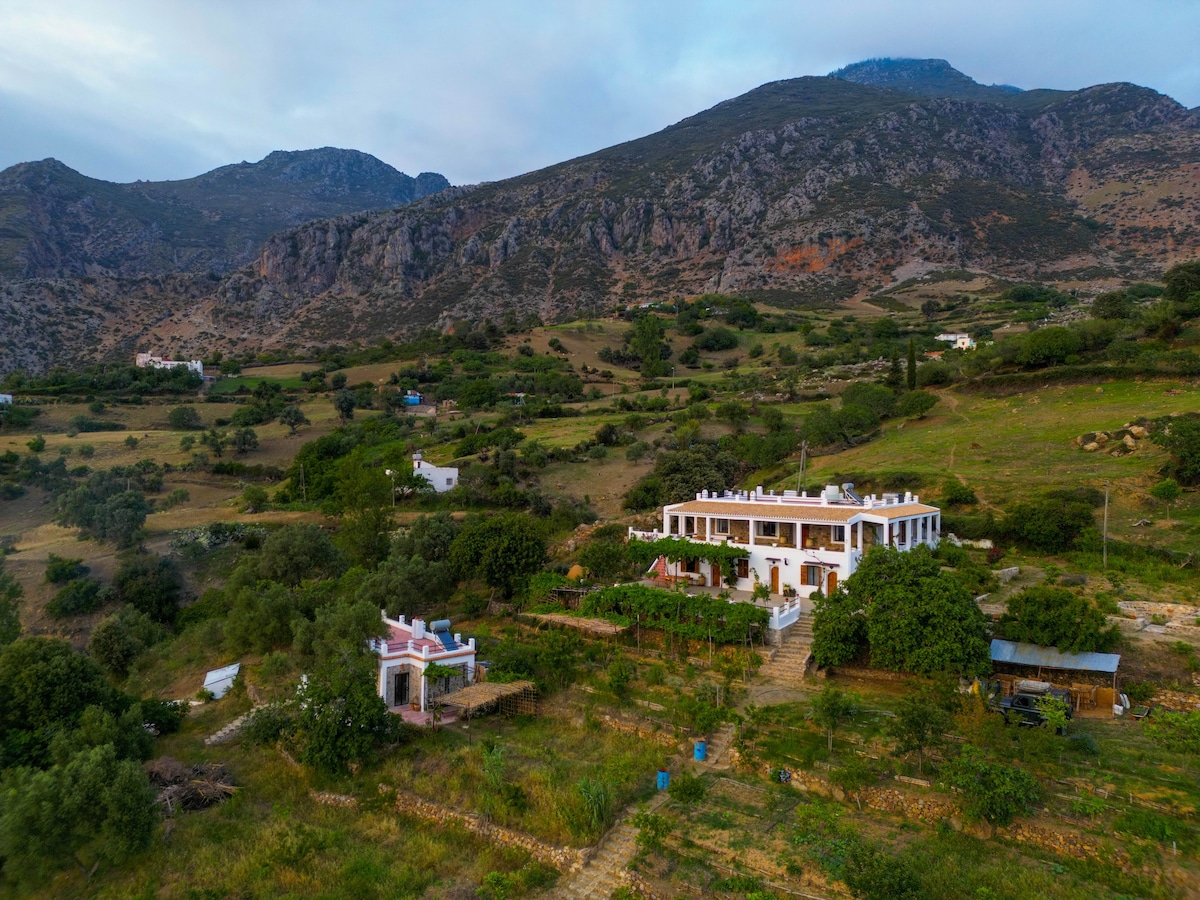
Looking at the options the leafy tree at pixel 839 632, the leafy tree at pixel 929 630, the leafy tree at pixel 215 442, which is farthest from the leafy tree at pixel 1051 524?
the leafy tree at pixel 215 442

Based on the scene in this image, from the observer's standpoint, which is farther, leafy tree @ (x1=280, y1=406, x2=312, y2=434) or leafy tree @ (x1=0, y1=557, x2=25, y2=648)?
leafy tree @ (x1=280, y1=406, x2=312, y2=434)

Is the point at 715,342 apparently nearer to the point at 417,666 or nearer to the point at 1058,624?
the point at 1058,624

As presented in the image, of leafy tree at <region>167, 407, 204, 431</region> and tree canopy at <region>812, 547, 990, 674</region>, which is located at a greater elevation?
leafy tree at <region>167, 407, 204, 431</region>

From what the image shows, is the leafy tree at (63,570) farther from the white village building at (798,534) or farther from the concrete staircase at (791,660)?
the concrete staircase at (791,660)

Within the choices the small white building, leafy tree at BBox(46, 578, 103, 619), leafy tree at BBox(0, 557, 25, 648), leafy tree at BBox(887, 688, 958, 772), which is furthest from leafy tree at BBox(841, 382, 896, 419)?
leafy tree at BBox(0, 557, 25, 648)

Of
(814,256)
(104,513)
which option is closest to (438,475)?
(104,513)

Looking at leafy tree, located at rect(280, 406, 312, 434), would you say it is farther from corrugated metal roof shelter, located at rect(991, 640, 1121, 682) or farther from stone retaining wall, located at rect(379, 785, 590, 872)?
corrugated metal roof shelter, located at rect(991, 640, 1121, 682)
